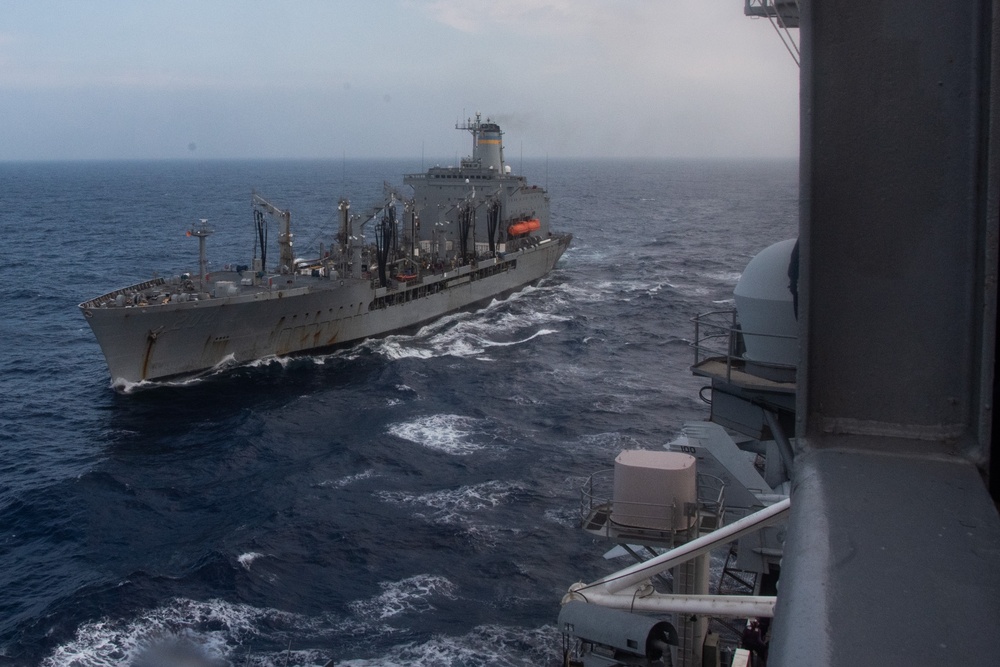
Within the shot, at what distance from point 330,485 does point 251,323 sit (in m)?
12.4

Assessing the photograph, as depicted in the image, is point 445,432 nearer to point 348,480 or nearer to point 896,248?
point 348,480

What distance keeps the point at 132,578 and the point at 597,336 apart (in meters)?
24.9

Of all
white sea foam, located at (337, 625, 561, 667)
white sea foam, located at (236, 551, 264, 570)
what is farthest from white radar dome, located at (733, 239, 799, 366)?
white sea foam, located at (236, 551, 264, 570)

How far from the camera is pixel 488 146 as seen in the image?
58.2 meters

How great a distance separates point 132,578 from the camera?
680 inches

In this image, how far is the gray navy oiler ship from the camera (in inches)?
1192

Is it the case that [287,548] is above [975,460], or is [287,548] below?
below

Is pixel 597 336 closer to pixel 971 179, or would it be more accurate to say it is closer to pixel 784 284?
pixel 784 284

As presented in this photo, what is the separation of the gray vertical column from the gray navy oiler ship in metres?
29.3

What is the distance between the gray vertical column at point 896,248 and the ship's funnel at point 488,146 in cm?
5567

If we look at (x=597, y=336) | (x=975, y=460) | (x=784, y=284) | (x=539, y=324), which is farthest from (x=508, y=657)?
(x=539, y=324)

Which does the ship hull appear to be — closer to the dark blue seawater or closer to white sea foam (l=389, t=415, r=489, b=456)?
the dark blue seawater

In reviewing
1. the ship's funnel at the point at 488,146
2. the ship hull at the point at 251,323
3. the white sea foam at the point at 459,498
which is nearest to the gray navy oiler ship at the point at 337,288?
the ship hull at the point at 251,323

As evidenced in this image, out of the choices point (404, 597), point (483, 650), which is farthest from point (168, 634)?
point (483, 650)
